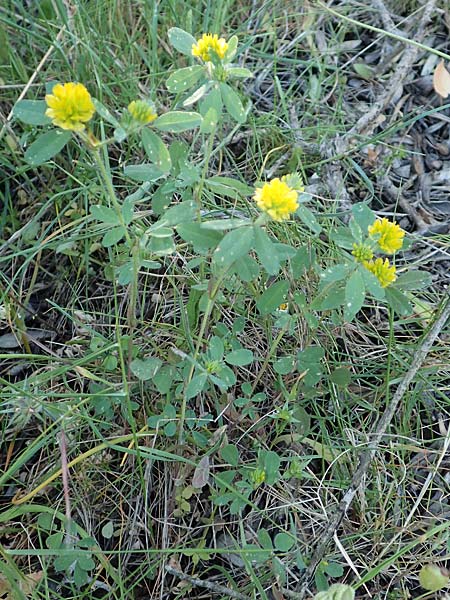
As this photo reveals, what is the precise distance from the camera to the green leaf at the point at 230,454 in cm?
142

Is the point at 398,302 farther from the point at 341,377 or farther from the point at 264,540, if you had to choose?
the point at 264,540

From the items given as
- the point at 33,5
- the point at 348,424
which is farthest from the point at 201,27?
the point at 348,424

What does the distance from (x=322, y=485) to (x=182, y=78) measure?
92cm

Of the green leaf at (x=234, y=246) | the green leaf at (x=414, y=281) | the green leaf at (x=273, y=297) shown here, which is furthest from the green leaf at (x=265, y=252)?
the green leaf at (x=414, y=281)

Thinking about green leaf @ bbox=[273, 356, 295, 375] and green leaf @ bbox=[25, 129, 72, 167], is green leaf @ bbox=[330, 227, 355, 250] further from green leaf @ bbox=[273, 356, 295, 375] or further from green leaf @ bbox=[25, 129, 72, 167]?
green leaf @ bbox=[25, 129, 72, 167]

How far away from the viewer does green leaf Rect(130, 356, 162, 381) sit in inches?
55.8

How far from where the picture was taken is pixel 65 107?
104 centimetres

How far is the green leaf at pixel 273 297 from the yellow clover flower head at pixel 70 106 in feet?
1.76

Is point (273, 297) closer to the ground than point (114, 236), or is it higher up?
closer to the ground

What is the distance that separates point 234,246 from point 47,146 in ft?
1.18

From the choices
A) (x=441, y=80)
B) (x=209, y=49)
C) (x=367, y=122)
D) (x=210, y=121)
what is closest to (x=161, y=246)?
(x=210, y=121)

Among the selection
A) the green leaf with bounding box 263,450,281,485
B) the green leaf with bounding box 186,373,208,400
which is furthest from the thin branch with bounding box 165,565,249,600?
the green leaf with bounding box 186,373,208,400

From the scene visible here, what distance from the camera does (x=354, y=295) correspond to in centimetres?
123

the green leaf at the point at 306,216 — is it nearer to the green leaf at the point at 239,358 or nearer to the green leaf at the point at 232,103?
the green leaf at the point at 232,103
